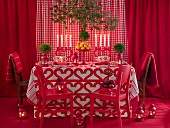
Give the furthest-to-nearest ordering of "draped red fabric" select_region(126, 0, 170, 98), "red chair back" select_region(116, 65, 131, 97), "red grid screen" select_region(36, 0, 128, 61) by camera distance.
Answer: "red grid screen" select_region(36, 0, 128, 61) → "draped red fabric" select_region(126, 0, 170, 98) → "red chair back" select_region(116, 65, 131, 97)

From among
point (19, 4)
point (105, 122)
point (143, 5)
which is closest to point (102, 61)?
point (105, 122)

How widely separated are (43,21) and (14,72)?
59.4 inches

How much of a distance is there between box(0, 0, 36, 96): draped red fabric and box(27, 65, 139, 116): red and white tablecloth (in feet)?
5.27

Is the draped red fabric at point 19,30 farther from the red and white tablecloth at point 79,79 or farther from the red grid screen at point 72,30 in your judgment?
the red and white tablecloth at point 79,79

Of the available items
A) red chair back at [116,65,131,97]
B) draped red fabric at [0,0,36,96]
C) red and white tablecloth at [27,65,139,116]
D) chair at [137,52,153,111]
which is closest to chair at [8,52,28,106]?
red and white tablecloth at [27,65,139,116]

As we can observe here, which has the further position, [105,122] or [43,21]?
[43,21]

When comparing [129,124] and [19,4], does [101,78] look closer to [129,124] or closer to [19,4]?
[129,124]

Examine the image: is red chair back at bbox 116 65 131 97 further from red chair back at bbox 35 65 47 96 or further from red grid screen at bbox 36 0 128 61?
red grid screen at bbox 36 0 128 61

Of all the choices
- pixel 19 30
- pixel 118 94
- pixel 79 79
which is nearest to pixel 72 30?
pixel 19 30

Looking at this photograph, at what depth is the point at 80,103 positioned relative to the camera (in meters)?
4.37

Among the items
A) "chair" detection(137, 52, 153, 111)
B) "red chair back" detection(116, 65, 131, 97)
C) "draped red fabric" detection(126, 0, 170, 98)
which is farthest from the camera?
"draped red fabric" detection(126, 0, 170, 98)

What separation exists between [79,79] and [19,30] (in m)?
2.05

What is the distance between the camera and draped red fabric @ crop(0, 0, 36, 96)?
18.8 ft

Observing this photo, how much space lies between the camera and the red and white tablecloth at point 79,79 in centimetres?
423
